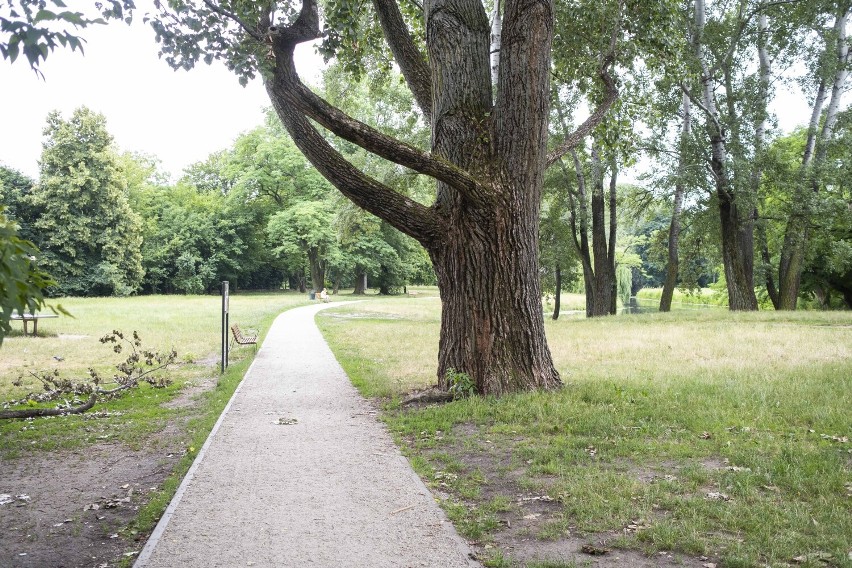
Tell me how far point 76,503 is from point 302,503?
6.89 feet

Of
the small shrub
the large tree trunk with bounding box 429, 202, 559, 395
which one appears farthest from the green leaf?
the small shrub

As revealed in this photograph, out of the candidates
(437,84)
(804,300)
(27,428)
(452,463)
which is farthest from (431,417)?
(804,300)

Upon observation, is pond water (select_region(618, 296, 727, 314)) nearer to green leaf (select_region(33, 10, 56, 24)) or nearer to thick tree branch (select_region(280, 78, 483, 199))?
thick tree branch (select_region(280, 78, 483, 199))

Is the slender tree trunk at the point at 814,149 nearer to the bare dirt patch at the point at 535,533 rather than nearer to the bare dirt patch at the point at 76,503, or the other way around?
the bare dirt patch at the point at 535,533

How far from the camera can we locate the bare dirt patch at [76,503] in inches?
176

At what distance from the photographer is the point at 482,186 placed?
8.36 meters

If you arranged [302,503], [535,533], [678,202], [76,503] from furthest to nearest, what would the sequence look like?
[678,202] → [76,503] → [302,503] → [535,533]

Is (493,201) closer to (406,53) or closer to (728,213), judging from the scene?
(406,53)

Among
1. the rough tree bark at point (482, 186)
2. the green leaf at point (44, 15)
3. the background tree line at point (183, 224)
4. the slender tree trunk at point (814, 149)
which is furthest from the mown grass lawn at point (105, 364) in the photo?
the slender tree trunk at point (814, 149)

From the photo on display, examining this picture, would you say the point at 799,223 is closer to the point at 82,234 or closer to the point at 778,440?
the point at 778,440

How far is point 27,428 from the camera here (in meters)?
8.38

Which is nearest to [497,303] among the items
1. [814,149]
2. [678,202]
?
[678,202]

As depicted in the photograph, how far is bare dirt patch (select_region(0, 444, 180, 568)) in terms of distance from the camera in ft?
14.7

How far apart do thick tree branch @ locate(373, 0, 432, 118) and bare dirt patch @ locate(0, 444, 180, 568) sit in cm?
634
